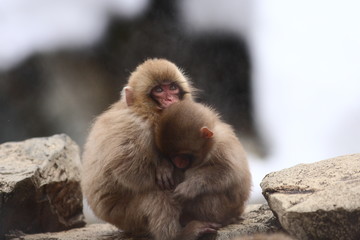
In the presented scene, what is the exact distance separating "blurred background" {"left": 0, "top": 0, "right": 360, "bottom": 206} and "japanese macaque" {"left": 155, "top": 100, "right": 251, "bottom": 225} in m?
1.27

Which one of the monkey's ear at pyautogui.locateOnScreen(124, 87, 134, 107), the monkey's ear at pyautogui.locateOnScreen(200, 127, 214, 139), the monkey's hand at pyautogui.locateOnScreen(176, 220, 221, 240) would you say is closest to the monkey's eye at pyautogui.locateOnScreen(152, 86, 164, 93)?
the monkey's ear at pyautogui.locateOnScreen(124, 87, 134, 107)

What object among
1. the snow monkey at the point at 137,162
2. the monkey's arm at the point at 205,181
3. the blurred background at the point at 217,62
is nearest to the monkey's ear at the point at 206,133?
the monkey's arm at the point at 205,181

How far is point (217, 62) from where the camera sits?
6199 millimetres

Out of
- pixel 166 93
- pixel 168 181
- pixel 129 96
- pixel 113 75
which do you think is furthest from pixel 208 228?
pixel 113 75

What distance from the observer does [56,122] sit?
6949 mm

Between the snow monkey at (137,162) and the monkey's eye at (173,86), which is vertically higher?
the monkey's eye at (173,86)

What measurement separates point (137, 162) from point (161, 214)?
43cm

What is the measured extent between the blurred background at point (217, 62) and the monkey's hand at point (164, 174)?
1.45 metres

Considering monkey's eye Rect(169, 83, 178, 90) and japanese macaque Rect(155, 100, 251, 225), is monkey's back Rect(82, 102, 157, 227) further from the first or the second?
monkey's eye Rect(169, 83, 178, 90)

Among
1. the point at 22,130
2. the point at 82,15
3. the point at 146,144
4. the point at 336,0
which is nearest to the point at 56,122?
the point at 22,130

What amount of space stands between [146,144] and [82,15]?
10.1ft

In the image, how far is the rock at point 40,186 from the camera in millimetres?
4688

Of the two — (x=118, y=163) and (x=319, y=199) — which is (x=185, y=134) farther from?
(x=319, y=199)

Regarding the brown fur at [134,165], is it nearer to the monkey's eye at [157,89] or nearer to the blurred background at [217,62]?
the monkey's eye at [157,89]
